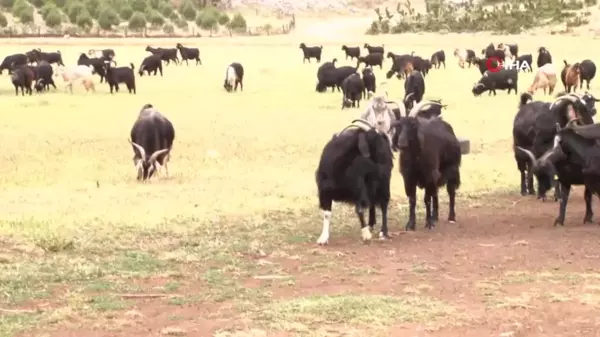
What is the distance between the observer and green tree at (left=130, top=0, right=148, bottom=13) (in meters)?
81.2

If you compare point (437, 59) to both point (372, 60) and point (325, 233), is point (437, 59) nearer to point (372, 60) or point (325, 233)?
point (372, 60)

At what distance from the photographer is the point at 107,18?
73250 millimetres

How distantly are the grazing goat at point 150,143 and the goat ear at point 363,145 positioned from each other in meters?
5.90

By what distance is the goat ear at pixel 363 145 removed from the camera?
10180mm

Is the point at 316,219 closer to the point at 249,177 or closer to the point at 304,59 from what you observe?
the point at 249,177

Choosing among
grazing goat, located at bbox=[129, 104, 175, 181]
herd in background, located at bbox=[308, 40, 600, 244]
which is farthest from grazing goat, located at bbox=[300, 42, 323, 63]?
herd in background, located at bbox=[308, 40, 600, 244]

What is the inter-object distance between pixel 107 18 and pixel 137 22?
7.96 feet

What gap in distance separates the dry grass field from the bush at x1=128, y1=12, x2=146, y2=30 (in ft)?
178

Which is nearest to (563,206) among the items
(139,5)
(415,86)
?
(415,86)

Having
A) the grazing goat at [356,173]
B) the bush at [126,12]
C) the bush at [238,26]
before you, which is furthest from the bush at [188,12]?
the grazing goat at [356,173]

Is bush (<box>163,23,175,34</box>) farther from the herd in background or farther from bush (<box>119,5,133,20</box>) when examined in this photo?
the herd in background

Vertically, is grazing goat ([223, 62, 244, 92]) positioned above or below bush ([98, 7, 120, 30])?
below

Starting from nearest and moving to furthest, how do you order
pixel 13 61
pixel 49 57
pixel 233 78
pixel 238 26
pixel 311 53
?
pixel 233 78 → pixel 13 61 → pixel 49 57 → pixel 311 53 → pixel 238 26

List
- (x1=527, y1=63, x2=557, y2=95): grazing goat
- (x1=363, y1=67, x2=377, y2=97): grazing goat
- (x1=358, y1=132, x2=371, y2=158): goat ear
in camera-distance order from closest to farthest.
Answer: (x1=358, y1=132, x2=371, y2=158): goat ear
(x1=363, y1=67, x2=377, y2=97): grazing goat
(x1=527, y1=63, x2=557, y2=95): grazing goat
